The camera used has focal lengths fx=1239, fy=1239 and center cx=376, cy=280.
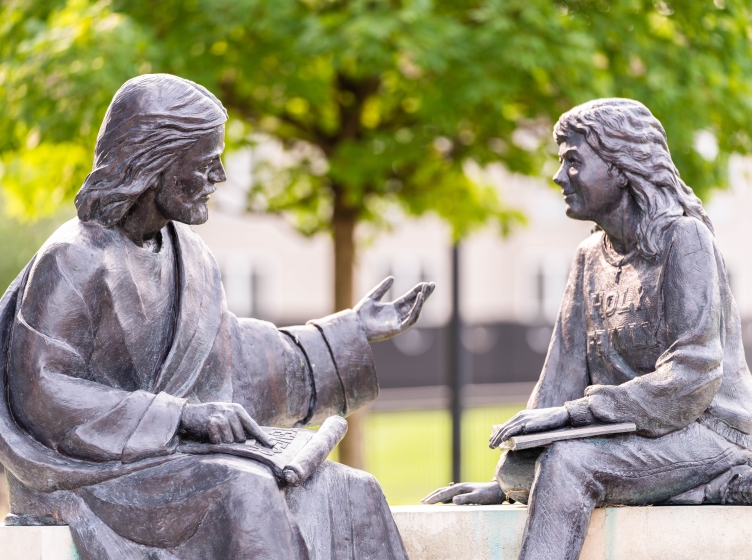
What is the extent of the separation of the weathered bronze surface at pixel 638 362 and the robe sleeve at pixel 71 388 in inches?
46.5

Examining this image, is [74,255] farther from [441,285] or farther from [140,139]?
[441,285]

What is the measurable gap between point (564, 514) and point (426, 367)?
645 inches

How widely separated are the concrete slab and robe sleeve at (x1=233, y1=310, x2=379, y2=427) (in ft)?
2.77

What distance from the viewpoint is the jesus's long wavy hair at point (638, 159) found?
4.23 meters

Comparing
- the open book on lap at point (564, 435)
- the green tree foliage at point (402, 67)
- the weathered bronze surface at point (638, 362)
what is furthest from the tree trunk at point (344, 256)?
the open book on lap at point (564, 435)

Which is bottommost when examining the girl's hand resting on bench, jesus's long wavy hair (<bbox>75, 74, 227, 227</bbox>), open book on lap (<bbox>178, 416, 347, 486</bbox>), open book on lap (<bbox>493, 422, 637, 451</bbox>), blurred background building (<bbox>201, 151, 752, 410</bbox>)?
blurred background building (<bbox>201, 151, 752, 410</bbox>)

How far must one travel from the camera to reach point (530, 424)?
4.10 m

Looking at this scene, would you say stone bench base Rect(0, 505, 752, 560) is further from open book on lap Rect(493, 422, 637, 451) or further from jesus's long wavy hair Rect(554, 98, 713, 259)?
jesus's long wavy hair Rect(554, 98, 713, 259)

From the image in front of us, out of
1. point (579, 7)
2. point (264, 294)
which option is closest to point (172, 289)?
point (579, 7)

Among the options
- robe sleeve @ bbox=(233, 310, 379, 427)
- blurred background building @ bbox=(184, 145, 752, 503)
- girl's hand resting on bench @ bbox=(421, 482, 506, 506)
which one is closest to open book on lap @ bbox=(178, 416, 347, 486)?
robe sleeve @ bbox=(233, 310, 379, 427)

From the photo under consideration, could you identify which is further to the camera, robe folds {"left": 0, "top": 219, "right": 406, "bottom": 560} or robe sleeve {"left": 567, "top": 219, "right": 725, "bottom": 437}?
robe sleeve {"left": 567, "top": 219, "right": 725, "bottom": 437}

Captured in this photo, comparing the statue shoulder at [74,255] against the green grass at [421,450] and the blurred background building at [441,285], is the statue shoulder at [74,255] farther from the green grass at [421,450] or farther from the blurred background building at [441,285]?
the blurred background building at [441,285]

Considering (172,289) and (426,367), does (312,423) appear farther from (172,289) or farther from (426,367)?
(426,367)

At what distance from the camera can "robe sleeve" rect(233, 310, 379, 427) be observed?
441cm
